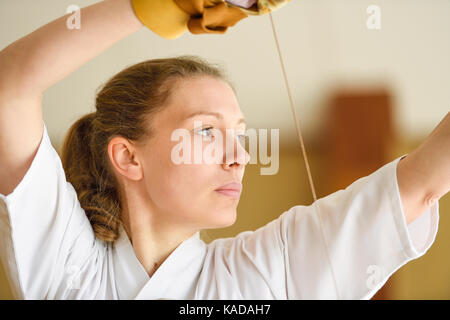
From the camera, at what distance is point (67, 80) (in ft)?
2.11

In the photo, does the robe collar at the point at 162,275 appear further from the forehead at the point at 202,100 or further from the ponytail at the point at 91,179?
the forehead at the point at 202,100

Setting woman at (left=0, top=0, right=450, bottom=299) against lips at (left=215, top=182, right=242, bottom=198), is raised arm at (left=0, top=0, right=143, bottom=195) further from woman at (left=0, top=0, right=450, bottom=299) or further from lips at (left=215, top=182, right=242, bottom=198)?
lips at (left=215, top=182, right=242, bottom=198)

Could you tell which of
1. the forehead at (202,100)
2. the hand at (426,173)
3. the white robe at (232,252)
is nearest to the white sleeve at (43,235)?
the white robe at (232,252)

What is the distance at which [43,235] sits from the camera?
46 cm

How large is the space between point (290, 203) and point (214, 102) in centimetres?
23

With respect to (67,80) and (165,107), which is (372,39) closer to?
(165,107)

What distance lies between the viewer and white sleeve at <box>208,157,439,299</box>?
425 millimetres

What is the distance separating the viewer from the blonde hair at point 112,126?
514 mm

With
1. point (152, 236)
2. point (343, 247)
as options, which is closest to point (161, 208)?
Answer: point (152, 236)

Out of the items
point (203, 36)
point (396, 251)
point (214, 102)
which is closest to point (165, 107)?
point (214, 102)

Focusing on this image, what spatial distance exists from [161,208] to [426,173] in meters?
0.26

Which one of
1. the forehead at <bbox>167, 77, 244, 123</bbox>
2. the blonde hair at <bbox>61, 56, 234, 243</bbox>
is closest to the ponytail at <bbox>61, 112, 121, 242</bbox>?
the blonde hair at <bbox>61, 56, 234, 243</bbox>

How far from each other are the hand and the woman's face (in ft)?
0.50

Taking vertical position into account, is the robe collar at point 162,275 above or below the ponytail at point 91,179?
below
